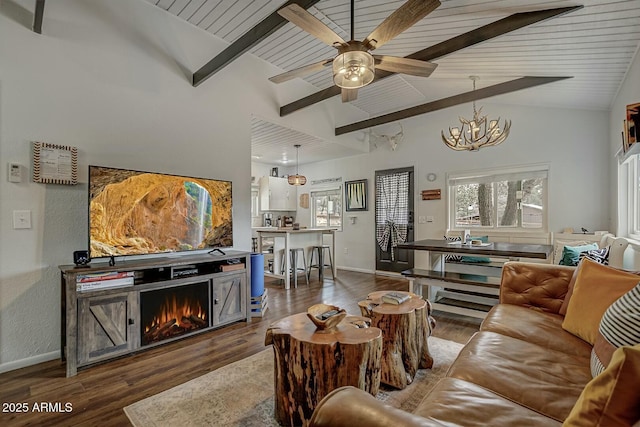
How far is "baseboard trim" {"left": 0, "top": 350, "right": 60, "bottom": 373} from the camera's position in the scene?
232 centimetres

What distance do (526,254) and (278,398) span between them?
8.66 ft

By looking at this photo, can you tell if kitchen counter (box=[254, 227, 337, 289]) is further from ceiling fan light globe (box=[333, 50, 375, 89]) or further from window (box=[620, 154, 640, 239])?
window (box=[620, 154, 640, 239])

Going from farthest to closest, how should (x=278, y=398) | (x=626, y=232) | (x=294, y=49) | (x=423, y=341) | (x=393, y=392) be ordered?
(x=294, y=49)
(x=626, y=232)
(x=423, y=341)
(x=393, y=392)
(x=278, y=398)

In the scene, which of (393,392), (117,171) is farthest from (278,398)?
(117,171)

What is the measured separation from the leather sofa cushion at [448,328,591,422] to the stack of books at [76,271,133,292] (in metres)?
A: 2.57

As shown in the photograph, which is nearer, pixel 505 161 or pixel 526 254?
pixel 526 254

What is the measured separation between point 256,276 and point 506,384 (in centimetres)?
278

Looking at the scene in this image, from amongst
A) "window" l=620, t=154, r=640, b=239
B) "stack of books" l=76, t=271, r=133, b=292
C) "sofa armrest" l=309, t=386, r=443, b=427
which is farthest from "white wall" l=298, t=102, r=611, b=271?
"sofa armrest" l=309, t=386, r=443, b=427

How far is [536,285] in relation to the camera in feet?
7.71

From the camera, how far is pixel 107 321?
95.2 inches

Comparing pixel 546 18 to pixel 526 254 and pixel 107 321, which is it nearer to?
pixel 526 254

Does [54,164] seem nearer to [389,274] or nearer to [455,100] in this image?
[455,100]

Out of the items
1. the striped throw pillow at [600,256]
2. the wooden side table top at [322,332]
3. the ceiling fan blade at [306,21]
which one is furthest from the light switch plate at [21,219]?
the striped throw pillow at [600,256]

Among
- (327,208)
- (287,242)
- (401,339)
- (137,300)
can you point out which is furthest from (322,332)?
(327,208)
